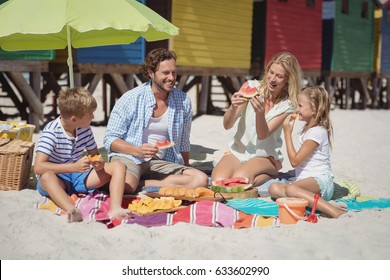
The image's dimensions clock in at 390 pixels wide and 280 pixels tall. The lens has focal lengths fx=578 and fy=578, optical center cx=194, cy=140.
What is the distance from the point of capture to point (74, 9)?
5914 mm

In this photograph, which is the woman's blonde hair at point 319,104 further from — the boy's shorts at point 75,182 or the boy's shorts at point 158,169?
the boy's shorts at point 75,182

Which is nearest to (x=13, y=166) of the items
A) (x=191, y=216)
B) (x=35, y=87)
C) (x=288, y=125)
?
(x=191, y=216)

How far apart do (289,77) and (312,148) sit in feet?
3.12

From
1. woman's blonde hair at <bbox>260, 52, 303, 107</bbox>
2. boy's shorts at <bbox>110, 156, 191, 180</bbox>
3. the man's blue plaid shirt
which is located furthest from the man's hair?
woman's blonde hair at <bbox>260, 52, 303, 107</bbox>

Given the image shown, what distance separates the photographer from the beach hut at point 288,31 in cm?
1834

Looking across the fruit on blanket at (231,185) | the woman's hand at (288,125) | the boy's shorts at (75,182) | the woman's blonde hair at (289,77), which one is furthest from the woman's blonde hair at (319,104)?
the boy's shorts at (75,182)

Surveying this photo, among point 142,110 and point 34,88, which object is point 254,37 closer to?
point 34,88

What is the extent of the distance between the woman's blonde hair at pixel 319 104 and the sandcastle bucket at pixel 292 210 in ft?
3.61

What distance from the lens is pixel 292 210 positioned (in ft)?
16.2

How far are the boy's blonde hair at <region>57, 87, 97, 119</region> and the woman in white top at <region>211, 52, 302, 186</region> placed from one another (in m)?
1.52

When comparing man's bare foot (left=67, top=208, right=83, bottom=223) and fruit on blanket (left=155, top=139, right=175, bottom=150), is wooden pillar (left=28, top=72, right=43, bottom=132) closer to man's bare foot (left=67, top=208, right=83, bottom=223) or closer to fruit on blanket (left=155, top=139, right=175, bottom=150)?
fruit on blanket (left=155, top=139, right=175, bottom=150)

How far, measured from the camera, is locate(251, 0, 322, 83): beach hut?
60.2ft
